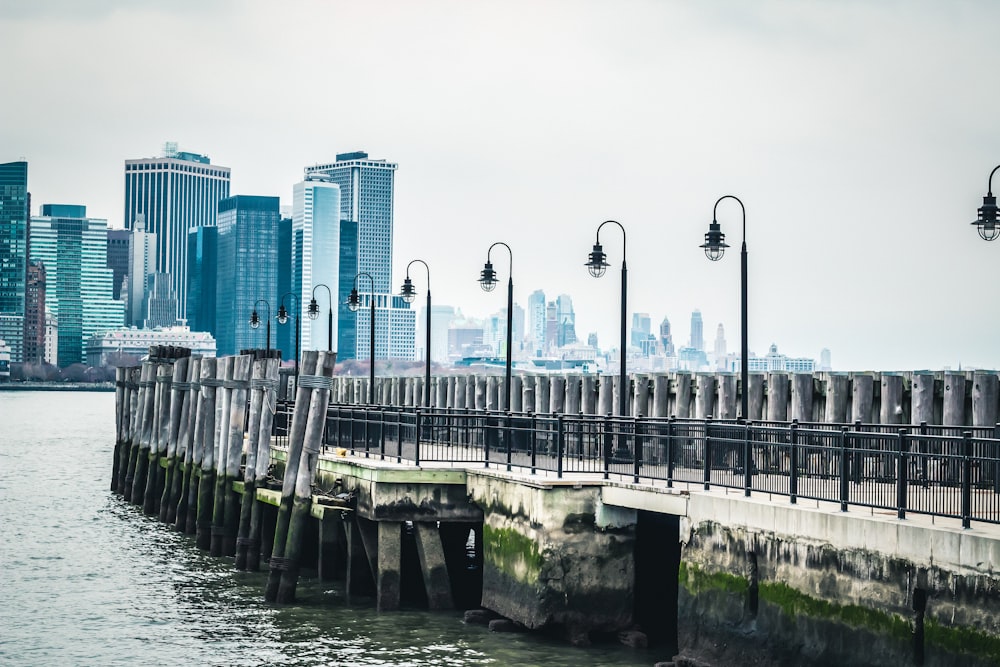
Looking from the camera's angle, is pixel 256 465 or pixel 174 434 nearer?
pixel 256 465

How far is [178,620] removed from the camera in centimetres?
2827

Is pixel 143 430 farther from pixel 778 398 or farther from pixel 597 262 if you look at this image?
pixel 778 398

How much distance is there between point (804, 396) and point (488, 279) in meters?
13.5

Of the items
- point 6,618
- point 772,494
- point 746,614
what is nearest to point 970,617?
point 746,614

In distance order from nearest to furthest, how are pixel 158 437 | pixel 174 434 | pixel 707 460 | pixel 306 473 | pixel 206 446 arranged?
pixel 707 460 < pixel 306 473 < pixel 206 446 < pixel 174 434 < pixel 158 437

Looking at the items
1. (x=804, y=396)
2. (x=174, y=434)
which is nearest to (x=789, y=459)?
(x=804, y=396)

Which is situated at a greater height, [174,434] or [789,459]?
[789,459]

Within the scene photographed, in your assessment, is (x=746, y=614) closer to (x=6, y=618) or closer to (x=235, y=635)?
(x=235, y=635)

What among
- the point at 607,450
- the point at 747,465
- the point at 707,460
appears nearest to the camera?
the point at 747,465

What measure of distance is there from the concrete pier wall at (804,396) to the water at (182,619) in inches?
311

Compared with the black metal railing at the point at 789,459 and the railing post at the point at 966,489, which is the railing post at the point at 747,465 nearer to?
the black metal railing at the point at 789,459

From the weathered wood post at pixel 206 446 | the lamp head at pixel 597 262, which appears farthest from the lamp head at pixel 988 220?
the weathered wood post at pixel 206 446

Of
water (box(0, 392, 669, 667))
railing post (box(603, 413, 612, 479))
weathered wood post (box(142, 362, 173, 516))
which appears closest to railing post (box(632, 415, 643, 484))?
railing post (box(603, 413, 612, 479))

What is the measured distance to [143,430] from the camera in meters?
51.1
